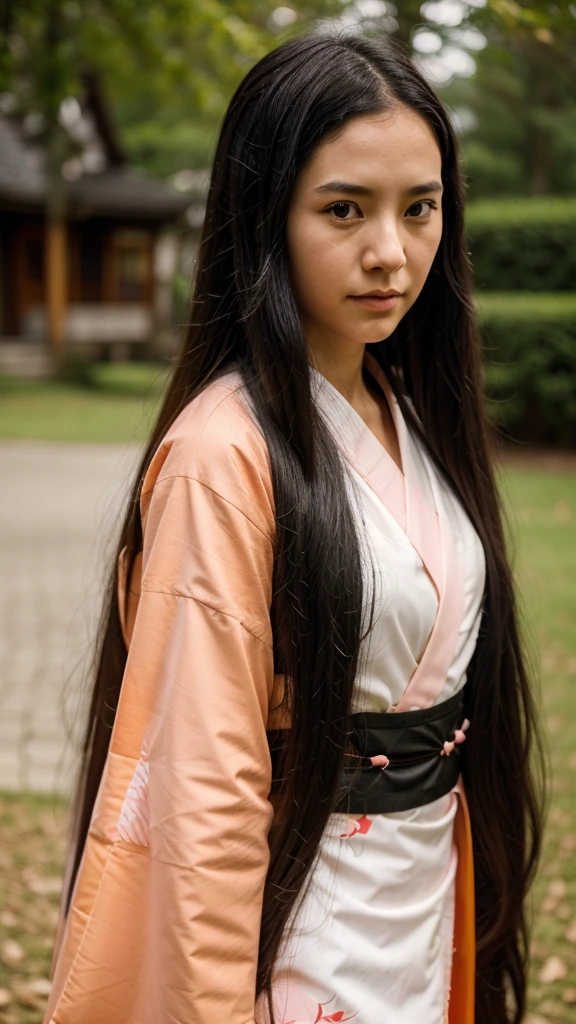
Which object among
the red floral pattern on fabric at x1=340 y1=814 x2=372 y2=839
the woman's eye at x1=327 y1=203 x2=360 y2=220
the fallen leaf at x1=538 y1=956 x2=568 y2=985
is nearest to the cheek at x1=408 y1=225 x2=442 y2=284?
the woman's eye at x1=327 y1=203 x2=360 y2=220

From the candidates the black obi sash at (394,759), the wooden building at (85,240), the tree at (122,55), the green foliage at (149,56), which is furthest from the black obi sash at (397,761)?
the wooden building at (85,240)

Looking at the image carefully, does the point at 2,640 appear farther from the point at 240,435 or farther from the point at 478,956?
the point at 240,435

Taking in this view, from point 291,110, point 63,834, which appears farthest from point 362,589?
point 63,834

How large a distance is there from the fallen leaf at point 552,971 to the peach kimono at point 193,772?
6.47 feet

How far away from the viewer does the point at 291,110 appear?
1443 mm

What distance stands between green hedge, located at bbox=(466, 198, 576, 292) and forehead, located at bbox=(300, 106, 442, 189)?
11955mm

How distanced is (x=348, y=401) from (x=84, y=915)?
33.2 inches

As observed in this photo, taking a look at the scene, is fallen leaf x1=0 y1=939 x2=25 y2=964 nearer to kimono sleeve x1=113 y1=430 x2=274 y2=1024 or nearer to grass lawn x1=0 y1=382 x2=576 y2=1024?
grass lawn x1=0 y1=382 x2=576 y2=1024

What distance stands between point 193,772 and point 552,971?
239 cm

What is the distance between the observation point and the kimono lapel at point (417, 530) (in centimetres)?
157

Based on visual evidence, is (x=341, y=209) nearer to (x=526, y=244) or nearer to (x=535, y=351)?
(x=535, y=351)

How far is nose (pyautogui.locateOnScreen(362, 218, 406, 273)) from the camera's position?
57.0 inches

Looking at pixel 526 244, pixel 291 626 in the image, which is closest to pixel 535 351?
pixel 526 244

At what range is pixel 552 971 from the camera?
3236mm
